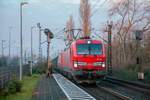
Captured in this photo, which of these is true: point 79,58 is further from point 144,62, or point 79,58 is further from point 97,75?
point 144,62

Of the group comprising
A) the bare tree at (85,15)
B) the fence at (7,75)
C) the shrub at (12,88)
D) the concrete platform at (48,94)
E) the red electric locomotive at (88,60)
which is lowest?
the concrete platform at (48,94)

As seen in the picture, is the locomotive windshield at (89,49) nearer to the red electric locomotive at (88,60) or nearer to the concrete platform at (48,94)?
the red electric locomotive at (88,60)

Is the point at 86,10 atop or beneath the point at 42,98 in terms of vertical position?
atop

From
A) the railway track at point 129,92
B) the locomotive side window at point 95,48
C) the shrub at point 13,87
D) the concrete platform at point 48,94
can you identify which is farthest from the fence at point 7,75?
the locomotive side window at point 95,48

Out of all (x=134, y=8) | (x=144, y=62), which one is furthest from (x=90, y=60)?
(x=134, y=8)

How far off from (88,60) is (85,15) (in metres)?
35.1

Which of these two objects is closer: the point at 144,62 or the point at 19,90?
the point at 19,90

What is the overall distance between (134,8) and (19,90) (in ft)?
133

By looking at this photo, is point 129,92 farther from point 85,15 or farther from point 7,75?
point 85,15

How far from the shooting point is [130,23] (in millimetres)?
68812

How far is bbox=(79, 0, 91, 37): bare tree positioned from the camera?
7025 centimetres

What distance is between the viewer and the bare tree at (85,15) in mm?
70250

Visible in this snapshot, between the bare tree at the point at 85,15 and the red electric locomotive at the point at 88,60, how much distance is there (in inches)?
1285

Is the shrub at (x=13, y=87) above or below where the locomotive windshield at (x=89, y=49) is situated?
below
